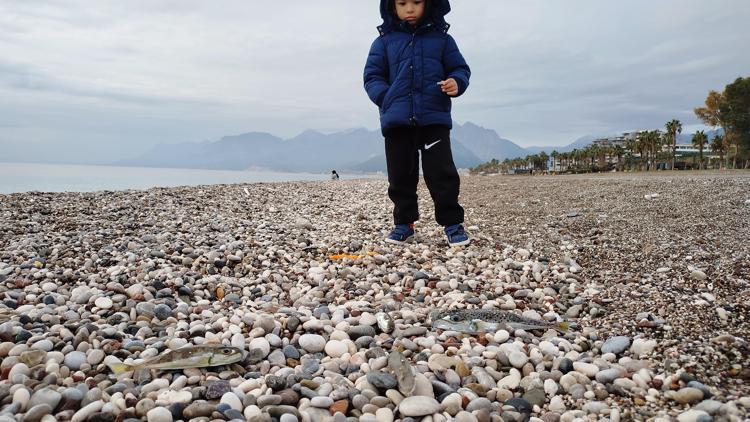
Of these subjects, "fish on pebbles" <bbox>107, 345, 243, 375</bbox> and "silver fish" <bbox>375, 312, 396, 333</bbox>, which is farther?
"silver fish" <bbox>375, 312, 396, 333</bbox>

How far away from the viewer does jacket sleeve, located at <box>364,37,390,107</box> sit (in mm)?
5066

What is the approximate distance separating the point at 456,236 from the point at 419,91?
5.42 ft

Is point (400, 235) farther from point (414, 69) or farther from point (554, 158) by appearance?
point (554, 158)

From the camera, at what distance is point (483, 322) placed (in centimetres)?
296

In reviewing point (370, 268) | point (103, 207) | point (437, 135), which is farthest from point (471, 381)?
point (103, 207)

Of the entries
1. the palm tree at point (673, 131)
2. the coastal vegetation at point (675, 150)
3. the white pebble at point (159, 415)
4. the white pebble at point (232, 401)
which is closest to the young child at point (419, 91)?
the white pebble at point (232, 401)

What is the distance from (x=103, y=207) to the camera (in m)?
7.34

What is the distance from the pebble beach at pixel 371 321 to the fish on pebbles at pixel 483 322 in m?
0.10

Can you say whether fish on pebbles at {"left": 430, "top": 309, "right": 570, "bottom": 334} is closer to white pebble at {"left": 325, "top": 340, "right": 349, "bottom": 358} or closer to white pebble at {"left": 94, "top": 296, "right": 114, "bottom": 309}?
white pebble at {"left": 325, "top": 340, "right": 349, "bottom": 358}

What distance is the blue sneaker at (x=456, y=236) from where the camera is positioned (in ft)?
16.9

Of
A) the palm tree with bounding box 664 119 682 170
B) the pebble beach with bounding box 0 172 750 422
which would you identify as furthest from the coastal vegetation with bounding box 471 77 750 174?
the pebble beach with bounding box 0 172 750 422

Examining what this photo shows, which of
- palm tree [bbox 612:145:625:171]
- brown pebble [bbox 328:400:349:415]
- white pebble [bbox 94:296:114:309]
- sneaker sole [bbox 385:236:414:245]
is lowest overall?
brown pebble [bbox 328:400:349:415]

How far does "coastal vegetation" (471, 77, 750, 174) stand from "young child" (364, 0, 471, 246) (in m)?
50.2

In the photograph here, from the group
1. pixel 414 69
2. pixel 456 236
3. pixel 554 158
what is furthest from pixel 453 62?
pixel 554 158
